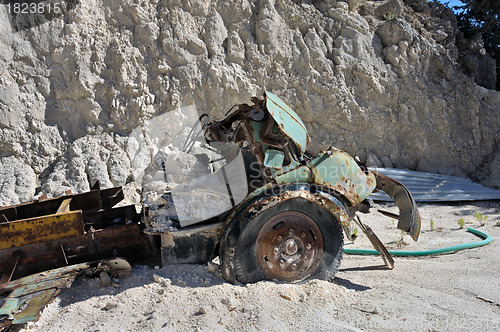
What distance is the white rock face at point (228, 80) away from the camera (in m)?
7.47

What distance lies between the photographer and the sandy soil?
10.0 ft

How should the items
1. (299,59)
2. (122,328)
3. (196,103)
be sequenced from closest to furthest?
(122,328), (196,103), (299,59)

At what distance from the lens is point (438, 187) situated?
378 inches

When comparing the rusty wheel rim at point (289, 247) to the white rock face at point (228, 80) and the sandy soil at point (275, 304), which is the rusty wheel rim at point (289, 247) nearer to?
the sandy soil at point (275, 304)

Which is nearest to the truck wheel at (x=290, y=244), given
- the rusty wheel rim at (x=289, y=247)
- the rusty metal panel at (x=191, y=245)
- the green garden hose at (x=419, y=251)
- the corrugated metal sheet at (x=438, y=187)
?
the rusty wheel rim at (x=289, y=247)

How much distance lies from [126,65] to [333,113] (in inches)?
205

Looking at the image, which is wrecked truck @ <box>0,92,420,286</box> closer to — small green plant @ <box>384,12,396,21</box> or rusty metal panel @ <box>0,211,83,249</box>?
rusty metal panel @ <box>0,211,83,249</box>

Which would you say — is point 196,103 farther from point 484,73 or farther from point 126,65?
point 484,73

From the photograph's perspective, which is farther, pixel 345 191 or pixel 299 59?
pixel 299 59

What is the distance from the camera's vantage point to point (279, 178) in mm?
3699

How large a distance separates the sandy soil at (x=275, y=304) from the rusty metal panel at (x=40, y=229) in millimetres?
498

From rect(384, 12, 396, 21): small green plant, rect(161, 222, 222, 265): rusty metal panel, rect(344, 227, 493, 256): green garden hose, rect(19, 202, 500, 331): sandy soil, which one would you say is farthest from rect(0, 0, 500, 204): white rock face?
rect(344, 227, 493, 256): green garden hose

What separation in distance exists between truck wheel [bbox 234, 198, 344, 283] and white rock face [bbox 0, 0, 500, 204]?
4771 mm

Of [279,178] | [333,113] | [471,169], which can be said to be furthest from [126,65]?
[471,169]
